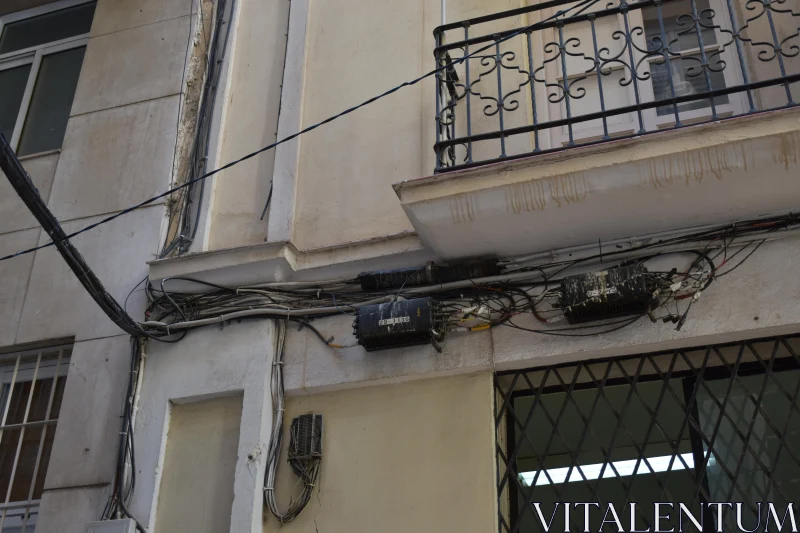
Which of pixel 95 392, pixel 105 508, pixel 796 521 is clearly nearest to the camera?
pixel 796 521

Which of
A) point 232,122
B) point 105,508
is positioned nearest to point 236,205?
point 232,122

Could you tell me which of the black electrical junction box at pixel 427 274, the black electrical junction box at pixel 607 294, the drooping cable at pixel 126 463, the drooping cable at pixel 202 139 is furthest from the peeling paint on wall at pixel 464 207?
the drooping cable at pixel 126 463

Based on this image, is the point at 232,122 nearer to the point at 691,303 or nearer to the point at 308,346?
Answer: the point at 308,346

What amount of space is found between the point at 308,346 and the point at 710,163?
2676mm

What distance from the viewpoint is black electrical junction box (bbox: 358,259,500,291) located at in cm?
550

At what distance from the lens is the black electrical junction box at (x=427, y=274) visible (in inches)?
217

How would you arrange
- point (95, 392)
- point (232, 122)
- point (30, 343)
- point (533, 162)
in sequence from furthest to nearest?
point (232, 122) → point (30, 343) → point (95, 392) → point (533, 162)

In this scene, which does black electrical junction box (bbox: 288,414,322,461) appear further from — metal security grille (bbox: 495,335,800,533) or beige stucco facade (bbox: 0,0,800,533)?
metal security grille (bbox: 495,335,800,533)

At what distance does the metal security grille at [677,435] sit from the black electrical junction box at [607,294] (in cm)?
43

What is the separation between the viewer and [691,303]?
16.5ft

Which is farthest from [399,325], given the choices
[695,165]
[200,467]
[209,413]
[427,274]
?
[695,165]

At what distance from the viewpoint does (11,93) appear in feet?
27.1

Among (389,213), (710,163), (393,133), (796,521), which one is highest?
(393,133)

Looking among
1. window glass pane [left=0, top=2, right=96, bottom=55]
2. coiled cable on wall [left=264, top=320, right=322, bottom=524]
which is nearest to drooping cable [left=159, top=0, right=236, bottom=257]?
coiled cable on wall [left=264, top=320, right=322, bottom=524]
